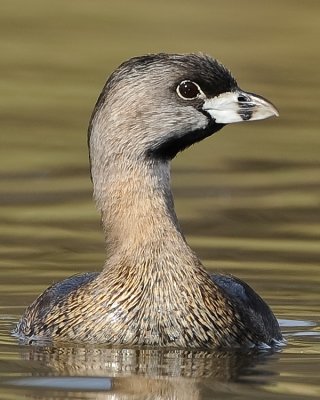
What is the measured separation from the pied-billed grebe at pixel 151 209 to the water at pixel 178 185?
0.24m

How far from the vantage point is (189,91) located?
14680 mm

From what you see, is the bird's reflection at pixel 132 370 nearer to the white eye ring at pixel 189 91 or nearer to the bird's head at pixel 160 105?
the bird's head at pixel 160 105

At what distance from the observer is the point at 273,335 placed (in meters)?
15.1

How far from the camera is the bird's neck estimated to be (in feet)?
47.5

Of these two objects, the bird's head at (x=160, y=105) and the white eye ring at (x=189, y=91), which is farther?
the white eye ring at (x=189, y=91)

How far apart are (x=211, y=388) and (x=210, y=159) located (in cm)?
1053

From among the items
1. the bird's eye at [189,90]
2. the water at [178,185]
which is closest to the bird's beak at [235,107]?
the bird's eye at [189,90]

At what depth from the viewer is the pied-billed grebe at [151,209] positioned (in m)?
14.3

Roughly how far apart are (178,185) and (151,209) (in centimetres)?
705

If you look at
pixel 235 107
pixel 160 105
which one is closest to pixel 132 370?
pixel 160 105

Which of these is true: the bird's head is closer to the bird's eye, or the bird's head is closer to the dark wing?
the bird's eye

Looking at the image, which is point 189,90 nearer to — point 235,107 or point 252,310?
point 235,107

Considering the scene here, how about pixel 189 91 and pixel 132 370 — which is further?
pixel 189 91

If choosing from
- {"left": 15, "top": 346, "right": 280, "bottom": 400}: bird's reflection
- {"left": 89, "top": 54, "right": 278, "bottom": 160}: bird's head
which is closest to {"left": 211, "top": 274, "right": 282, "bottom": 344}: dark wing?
{"left": 15, "top": 346, "right": 280, "bottom": 400}: bird's reflection
